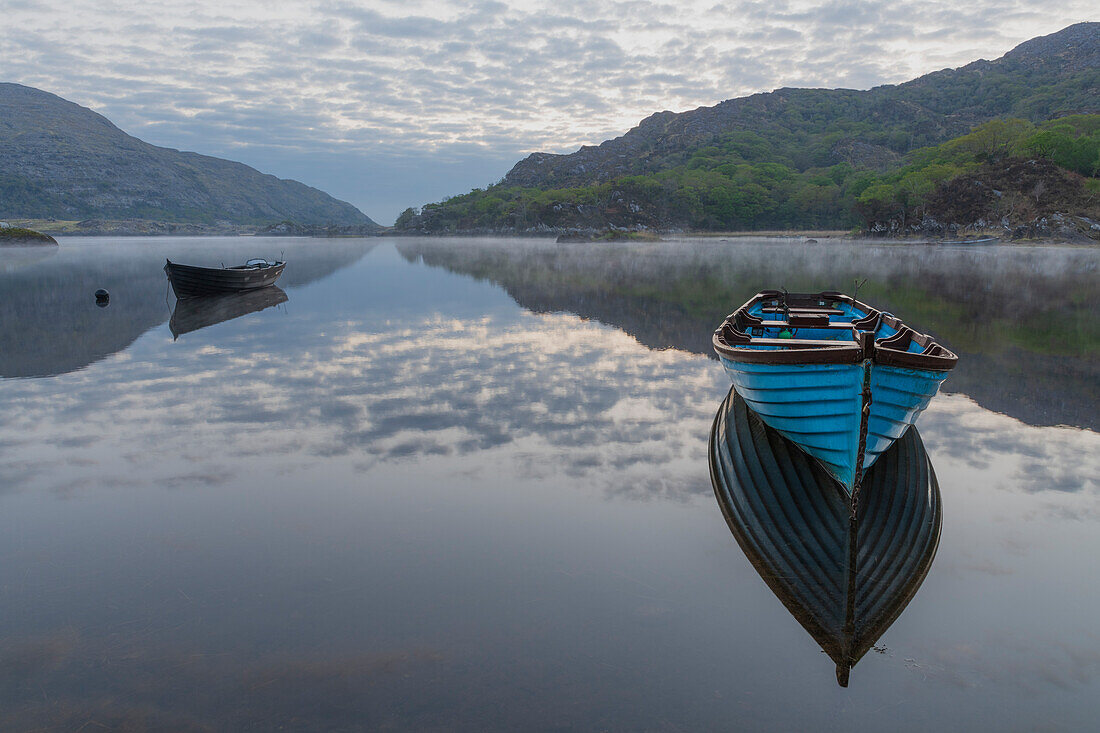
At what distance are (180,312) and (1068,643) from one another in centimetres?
→ 3122

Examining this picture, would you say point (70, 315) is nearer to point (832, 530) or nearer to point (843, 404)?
point (843, 404)

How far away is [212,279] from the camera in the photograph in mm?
33562

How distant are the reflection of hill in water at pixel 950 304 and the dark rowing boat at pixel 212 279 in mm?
13728

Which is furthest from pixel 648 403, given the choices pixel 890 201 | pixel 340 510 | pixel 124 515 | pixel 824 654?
pixel 890 201

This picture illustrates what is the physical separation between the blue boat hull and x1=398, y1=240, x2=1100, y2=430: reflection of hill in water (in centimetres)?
612

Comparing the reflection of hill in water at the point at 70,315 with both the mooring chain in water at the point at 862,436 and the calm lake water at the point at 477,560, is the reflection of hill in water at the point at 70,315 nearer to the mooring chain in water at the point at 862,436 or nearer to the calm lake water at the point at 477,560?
the calm lake water at the point at 477,560

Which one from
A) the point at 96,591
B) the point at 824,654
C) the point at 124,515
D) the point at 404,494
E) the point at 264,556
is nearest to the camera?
the point at 824,654

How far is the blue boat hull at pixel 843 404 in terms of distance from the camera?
775cm

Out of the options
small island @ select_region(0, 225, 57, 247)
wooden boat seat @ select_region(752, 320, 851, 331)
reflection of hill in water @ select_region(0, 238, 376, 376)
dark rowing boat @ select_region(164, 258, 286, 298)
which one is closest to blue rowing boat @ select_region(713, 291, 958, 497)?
wooden boat seat @ select_region(752, 320, 851, 331)

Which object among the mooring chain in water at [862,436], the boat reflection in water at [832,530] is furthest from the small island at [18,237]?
the mooring chain in water at [862,436]

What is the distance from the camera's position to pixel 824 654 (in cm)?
584

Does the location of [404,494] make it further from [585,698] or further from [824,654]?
[824,654]

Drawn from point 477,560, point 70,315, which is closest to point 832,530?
point 477,560

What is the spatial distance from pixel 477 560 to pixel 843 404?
4.62m
